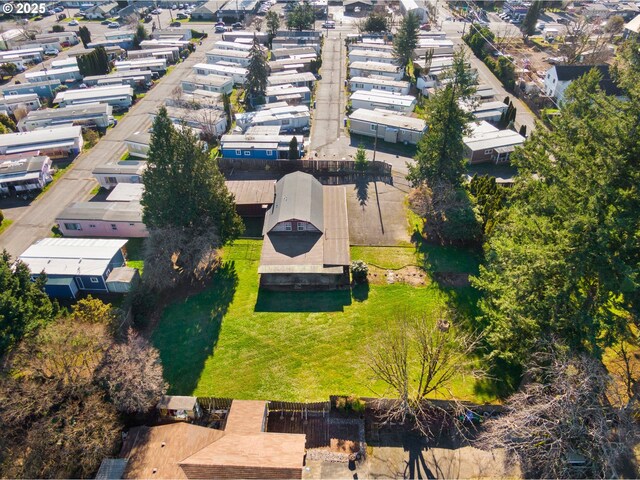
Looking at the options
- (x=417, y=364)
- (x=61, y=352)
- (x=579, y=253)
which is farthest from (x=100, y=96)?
(x=579, y=253)

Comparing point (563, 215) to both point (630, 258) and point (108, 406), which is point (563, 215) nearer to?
point (630, 258)

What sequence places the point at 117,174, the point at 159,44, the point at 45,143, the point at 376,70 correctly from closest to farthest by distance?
1. the point at 117,174
2. the point at 45,143
3. the point at 376,70
4. the point at 159,44

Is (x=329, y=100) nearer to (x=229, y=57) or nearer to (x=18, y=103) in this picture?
(x=229, y=57)

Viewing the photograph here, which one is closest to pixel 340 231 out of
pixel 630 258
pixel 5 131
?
pixel 630 258

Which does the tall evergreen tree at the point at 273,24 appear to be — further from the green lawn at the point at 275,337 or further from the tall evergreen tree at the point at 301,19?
the green lawn at the point at 275,337

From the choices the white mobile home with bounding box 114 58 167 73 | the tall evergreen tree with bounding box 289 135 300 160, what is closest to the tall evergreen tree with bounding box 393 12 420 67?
the tall evergreen tree with bounding box 289 135 300 160

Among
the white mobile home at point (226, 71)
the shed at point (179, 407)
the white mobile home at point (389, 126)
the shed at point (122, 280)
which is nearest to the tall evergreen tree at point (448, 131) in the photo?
the white mobile home at point (389, 126)

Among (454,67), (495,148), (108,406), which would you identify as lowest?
(108,406)

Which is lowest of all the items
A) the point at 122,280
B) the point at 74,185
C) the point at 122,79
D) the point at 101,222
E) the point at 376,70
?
the point at 122,280
